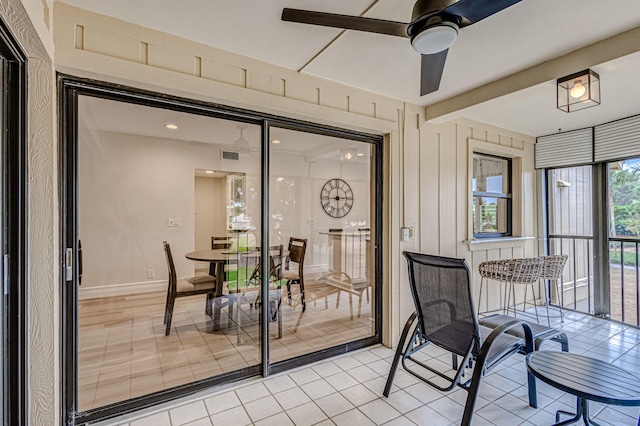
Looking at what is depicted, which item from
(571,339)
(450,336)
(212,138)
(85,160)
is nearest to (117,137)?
(85,160)

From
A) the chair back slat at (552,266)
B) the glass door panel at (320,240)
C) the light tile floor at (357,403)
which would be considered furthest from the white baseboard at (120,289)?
the chair back slat at (552,266)

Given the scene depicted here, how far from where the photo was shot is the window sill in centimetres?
380

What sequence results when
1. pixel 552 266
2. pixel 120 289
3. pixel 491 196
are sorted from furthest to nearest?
pixel 491 196, pixel 552 266, pixel 120 289

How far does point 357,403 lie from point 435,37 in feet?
7.58

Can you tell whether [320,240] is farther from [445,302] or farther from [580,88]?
[580,88]

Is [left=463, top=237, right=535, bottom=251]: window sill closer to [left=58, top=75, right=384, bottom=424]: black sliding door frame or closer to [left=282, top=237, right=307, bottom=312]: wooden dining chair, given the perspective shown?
[left=282, top=237, right=307, bottom=312]: wooden dining chair

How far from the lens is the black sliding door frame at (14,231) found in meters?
1.46

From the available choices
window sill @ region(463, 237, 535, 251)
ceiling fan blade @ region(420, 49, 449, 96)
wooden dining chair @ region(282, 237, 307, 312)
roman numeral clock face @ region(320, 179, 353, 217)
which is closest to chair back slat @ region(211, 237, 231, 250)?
wooden dining chair @ region(282, 237, 307, 312)

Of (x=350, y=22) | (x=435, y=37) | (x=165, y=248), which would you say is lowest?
(x=165, y=248)

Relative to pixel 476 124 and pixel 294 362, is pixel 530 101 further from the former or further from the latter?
pixel 294 362

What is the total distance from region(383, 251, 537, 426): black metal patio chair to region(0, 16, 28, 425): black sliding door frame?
2.13 meters

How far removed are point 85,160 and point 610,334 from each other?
516 cm

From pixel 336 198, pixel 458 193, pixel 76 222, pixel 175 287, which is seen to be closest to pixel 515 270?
pixel 458 193

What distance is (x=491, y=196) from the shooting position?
4.22 metres
